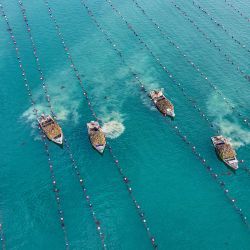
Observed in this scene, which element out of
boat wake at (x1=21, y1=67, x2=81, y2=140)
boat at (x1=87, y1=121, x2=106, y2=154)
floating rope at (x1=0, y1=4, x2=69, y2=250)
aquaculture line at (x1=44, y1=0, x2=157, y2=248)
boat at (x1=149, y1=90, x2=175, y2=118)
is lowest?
floating rope at (x1=0, y1=4, x2=69, y2=250)

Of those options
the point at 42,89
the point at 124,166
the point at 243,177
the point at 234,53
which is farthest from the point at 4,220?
the point at 234,53

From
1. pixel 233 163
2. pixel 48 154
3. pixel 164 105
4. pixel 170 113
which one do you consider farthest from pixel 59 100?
pixel 233 163

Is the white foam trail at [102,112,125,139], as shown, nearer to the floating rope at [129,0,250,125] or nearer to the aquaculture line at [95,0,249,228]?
the aquaculture line at [95,0,249,228]

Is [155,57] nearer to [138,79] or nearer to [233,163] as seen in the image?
[138,79]

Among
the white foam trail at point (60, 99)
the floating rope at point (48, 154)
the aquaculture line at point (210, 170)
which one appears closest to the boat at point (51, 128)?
the floating rope at point (48, 154)

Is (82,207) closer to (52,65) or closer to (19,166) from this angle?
(19,166)

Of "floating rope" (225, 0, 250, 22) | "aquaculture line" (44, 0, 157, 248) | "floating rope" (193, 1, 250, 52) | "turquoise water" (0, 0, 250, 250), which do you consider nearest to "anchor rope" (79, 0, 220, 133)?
"turquoise water" (0, 0, 250, 250)

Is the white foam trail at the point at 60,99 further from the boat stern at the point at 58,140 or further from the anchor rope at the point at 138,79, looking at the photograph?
the anchor rope at the point at 138,79
